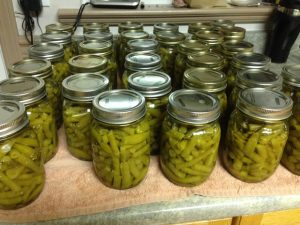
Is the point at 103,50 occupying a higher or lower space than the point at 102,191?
higher

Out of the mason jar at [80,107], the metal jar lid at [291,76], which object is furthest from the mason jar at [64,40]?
the metal jar lid at [291,76]

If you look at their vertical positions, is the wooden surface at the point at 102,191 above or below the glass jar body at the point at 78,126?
below

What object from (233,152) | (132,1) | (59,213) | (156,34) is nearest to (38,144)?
(59,213)

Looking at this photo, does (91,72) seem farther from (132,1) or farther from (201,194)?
(132,1)

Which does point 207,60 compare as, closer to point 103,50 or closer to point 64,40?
point 103,50

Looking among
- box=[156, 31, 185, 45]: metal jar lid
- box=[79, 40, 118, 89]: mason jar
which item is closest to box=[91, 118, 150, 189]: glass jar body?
box=[79, 40, 118, 89]: mason jar

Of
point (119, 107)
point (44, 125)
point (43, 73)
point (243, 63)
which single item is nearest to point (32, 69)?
point (43, 73)

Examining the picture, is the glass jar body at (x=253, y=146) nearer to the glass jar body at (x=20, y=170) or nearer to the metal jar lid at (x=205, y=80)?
the metal jar lid at (x=205, y=80)

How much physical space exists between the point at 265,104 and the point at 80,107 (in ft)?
1.06

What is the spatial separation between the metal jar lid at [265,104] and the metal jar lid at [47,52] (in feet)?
1.35

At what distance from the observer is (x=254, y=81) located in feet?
1.70

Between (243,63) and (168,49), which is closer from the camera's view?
(243,63)

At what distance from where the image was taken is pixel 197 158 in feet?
1.52

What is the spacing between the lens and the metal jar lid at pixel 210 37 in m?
0.72
